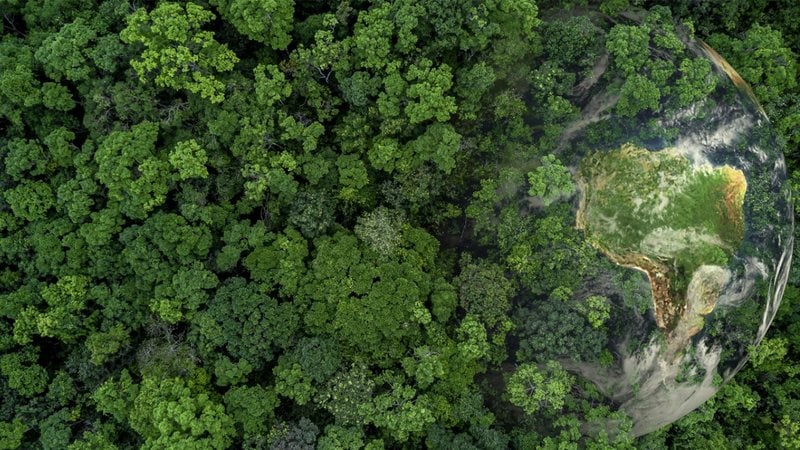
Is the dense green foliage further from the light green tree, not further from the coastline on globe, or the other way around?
the coastline on globe

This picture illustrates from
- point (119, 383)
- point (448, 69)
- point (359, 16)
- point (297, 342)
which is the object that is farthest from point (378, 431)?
point (359, 16)

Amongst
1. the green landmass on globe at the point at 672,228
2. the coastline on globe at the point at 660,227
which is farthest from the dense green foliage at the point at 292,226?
the green landmass on globe at the point at 672,228

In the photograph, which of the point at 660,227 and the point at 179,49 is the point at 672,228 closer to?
the point at 660,227

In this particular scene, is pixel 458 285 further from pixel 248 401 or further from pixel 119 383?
pixel 119 383

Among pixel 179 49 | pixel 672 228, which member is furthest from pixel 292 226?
pixel 672 228

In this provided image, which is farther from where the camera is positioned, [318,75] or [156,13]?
[318,75]

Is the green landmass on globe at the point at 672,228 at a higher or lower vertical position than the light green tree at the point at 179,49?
lower

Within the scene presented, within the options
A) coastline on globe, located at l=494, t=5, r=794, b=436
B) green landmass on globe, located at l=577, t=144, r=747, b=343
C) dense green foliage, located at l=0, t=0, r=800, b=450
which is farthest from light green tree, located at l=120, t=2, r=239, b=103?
green landmass on globe, located at l=577, t=144, r=747, b=343

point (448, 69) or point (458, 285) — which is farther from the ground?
point (448, 69)

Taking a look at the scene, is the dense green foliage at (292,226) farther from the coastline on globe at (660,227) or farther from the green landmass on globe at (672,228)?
the green landmass on globe at (672,228)

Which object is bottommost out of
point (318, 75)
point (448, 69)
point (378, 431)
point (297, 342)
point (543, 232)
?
point (378, 431)
